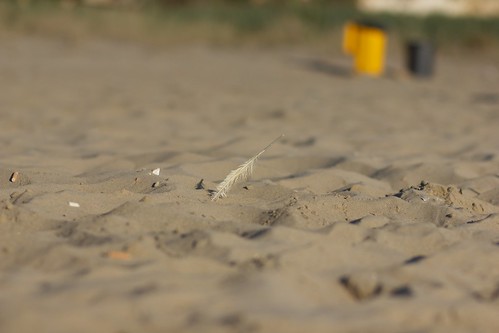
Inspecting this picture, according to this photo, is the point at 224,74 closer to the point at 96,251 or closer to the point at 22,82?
the point at 22,82

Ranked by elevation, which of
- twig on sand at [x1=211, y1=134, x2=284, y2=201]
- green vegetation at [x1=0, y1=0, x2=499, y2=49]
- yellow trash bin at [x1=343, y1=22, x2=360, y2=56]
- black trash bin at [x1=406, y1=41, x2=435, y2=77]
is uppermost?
twig on sand at [x1=211, y1=134, x2=284, y2=201]

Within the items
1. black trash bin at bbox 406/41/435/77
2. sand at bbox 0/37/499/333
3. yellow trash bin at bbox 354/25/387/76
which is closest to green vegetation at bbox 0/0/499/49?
yellow trash bin at bbox 354/25/387/76

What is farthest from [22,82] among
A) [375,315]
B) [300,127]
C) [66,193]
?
[375,315]

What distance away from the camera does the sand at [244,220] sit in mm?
2758

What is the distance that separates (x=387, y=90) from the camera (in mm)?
10555

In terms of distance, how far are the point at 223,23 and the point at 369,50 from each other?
6254 millimetres

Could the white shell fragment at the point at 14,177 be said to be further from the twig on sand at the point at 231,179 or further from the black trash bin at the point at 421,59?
the black trash bin at the point at 421,59

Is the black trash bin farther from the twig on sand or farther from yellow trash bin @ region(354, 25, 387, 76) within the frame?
the twig on sand

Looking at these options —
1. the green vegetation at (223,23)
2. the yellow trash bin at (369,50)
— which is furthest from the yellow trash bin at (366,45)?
the green vegetation at (223,23)

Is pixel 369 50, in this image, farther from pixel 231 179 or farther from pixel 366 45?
pixel 231 179

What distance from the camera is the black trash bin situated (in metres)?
12.6

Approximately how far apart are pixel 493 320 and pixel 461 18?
62.2 feet

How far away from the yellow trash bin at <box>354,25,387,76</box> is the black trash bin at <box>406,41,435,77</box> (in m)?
0.47

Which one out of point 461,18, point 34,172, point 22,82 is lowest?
point 461,18
